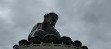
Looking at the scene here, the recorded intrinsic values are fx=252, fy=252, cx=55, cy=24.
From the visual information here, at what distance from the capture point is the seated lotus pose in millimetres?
39031

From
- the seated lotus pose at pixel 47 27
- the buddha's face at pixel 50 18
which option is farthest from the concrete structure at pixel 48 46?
the buddha's face at pixel 50 18

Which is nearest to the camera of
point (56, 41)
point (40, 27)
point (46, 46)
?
point (46, 46)

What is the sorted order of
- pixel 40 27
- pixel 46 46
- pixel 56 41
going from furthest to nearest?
pixel 40 27 < pixel 56 41 < pixel 46 46

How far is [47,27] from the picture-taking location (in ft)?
137

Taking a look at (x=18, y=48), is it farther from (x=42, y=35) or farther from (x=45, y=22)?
(x=45, y=22)

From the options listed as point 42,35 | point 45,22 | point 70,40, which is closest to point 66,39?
point 70,40

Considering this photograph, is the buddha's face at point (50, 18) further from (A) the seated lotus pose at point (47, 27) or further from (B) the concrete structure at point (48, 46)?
(B) the concrete structure at point (48, 46)

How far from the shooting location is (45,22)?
42.9 meters

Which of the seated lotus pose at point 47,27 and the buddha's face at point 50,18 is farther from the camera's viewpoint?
the buddha's face at point 50,18

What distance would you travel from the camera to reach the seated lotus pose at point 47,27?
39031mm

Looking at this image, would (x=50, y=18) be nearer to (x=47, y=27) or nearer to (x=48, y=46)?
(x=47, y=27)

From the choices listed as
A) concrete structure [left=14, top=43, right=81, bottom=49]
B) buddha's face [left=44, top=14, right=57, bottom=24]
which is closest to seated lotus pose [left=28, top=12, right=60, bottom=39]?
buddha's face [left=44, top=14, right=57, bottom=24]

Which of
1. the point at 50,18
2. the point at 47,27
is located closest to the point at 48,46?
the point at 47,27

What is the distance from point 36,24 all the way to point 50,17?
279 centimetres
